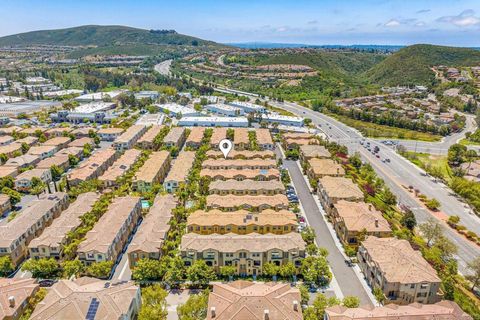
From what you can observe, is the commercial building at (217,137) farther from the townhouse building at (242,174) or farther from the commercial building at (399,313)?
the commercial building at (399,313)

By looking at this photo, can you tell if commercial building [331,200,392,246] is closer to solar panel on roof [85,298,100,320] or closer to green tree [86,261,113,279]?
green tree [86,261,113,279]

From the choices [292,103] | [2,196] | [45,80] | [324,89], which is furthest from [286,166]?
[45,80]

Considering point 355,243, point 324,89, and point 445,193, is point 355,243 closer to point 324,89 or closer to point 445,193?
point 445,193

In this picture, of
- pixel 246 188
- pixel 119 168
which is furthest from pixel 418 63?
pixel 119 168

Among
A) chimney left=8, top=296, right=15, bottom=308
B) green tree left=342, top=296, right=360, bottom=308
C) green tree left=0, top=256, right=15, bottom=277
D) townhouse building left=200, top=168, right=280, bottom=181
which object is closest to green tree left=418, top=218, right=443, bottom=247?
green tree left=342, top=296, right=360, bottom=308

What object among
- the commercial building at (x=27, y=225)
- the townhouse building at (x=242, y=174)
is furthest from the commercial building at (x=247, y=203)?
the commercial building at (x=27, y=225)
